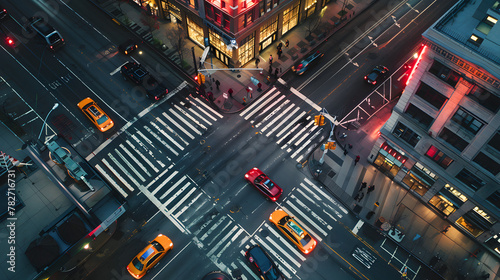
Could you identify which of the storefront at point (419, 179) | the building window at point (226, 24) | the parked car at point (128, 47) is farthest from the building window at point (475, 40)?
the parked car at point (128, 47)

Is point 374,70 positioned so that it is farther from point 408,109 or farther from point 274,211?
point 274,211

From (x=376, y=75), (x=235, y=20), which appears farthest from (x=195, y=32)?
(x=376, y=75)

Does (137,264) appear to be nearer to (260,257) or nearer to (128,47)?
(260,257)

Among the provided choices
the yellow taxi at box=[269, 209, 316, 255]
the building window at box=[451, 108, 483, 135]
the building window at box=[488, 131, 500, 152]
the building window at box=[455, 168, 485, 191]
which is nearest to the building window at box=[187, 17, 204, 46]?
the yellow taxi at box=[269, 209, 316, 255]

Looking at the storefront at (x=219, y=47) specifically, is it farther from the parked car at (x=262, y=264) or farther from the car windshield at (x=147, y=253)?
the car windshield at (x=147, y=253)

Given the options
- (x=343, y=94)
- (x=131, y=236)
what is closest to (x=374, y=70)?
(x=343, y=94)

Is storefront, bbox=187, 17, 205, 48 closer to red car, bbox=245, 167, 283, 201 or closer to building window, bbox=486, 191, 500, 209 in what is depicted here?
red car, bbox=245, 167, 283, 201
